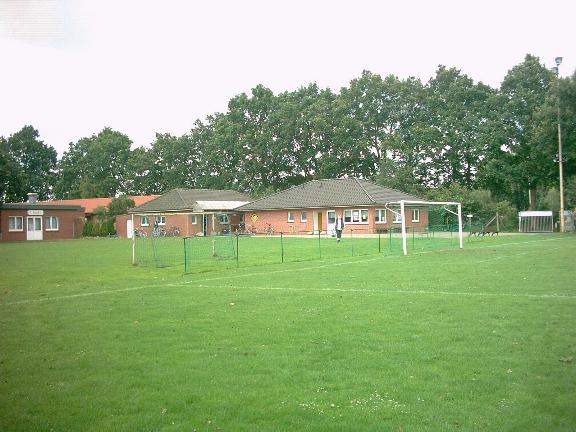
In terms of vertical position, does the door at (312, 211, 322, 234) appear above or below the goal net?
above

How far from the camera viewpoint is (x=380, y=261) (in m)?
21.6

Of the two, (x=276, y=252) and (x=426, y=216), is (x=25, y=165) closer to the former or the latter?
(x=426, y=216)

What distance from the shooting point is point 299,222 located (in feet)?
176

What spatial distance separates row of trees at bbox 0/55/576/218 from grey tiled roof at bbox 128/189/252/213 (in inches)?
254

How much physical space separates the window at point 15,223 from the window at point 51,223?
3.27 m

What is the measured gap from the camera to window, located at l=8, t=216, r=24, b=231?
48.2 meters

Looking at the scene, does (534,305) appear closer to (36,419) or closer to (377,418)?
(377,418)

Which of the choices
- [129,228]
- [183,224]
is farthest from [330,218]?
[129,228]

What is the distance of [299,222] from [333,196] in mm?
4212

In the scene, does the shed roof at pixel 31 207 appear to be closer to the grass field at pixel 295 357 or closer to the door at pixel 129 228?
the door at pixel 129 228

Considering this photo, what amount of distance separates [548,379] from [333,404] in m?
2.46

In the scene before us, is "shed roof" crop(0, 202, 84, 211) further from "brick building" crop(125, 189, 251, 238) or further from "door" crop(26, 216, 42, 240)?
"brick building" crop(125, 189, 251, 238)

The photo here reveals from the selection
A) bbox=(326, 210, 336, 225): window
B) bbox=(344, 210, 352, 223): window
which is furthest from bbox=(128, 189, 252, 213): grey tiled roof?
bbox=(344, 210, 352, 223): window

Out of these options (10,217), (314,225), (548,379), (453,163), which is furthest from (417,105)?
(548,379)
